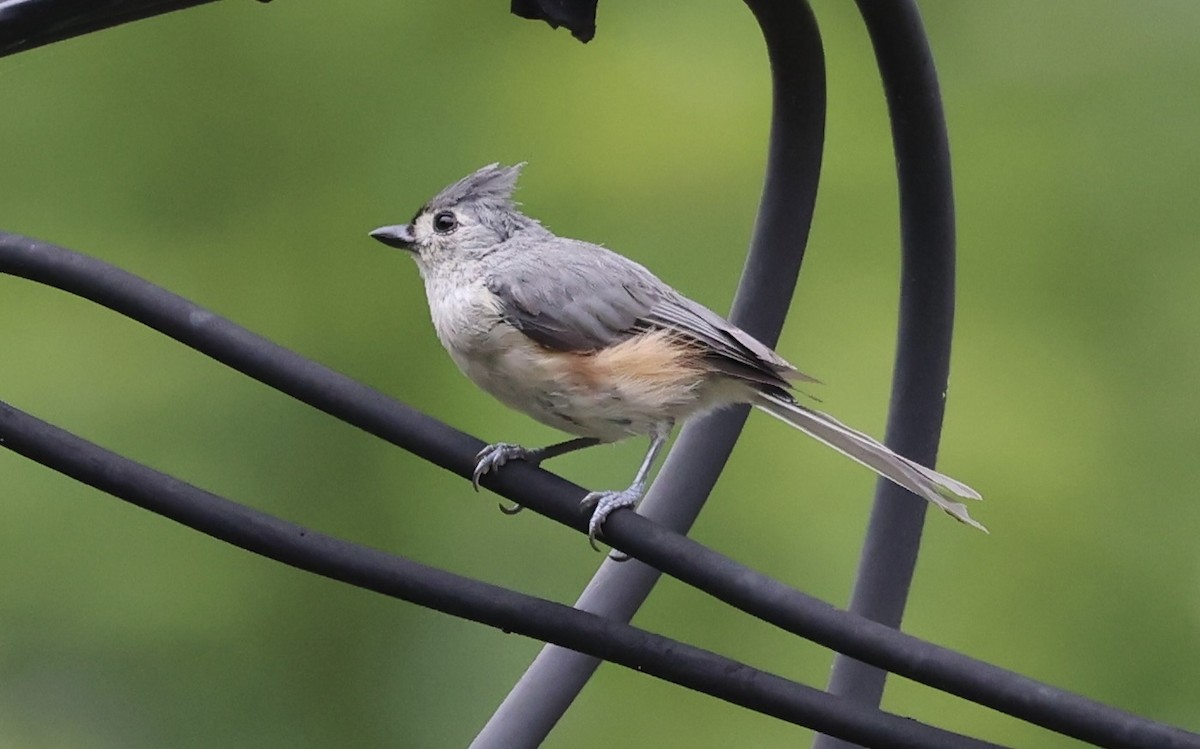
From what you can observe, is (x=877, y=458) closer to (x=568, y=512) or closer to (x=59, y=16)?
(x=568, y=512)

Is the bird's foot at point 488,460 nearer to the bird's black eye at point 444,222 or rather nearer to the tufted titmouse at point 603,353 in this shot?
the tufted titmouse at point 603,353

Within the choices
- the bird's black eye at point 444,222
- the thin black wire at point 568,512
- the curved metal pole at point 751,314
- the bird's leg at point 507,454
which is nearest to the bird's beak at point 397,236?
the bird's black eye at point 444,222

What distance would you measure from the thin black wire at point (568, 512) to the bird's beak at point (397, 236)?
807 mm

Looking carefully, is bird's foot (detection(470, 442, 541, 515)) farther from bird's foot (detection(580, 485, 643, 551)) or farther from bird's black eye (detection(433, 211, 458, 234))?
bird's black eye (detection(433, 211, 458, 234))

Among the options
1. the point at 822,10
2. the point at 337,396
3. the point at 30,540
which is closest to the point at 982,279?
the point at 822,10

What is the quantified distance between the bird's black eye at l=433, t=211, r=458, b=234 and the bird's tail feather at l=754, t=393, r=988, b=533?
1.66 feet

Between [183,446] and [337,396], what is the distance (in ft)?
4.75

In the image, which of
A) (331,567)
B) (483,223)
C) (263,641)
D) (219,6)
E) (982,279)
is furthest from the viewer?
(982,279)

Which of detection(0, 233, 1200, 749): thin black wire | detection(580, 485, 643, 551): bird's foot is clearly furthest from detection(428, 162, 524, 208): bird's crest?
detection(0, 233, 1200, 749): thin black wire

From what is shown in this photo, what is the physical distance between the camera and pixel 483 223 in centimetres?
197

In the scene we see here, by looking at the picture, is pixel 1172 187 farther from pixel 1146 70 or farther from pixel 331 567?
pixel 331 567

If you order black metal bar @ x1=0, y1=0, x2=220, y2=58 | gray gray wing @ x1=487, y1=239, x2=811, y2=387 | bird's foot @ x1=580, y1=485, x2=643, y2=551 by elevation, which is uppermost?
gray gray wing @ x1=487, y1=239, x2=811, y2=387

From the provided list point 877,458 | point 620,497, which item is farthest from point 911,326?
point 620,497

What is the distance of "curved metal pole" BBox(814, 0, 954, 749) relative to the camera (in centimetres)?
150
